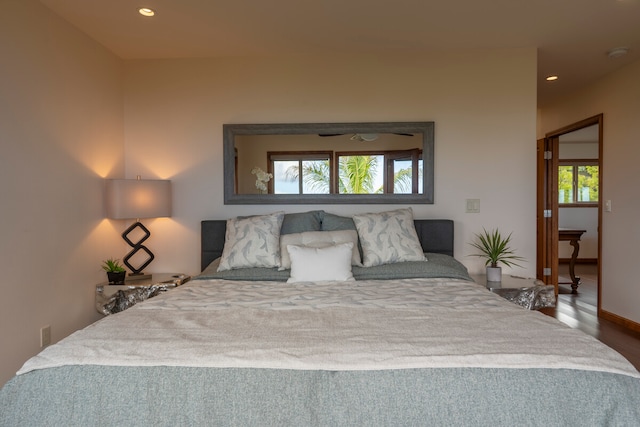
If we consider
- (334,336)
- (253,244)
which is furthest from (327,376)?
(253,244)

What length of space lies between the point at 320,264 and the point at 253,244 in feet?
1.93

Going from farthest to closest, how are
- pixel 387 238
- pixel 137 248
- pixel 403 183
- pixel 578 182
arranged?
pixel 578 182 < pixel 403 183 < pixel 137 248 < pixel 387 238

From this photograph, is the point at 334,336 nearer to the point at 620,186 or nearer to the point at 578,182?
the point at 620,186

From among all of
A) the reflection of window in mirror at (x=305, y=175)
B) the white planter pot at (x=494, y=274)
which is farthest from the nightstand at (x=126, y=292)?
the white planter pot at (x=494, y=274)

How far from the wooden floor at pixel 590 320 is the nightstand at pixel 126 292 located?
3.34m

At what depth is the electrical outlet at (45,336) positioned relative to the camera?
2539 mm

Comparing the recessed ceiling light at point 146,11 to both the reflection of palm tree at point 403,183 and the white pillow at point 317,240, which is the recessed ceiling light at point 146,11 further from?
the reflection of palm tree at point 403,183

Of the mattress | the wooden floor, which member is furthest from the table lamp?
the wooden floor

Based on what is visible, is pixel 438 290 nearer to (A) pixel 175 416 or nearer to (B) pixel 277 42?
(A) pixel 175 416

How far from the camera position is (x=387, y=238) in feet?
9.22

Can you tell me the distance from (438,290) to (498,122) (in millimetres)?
1869

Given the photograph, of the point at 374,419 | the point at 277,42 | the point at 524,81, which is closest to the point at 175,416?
the point at 374,419

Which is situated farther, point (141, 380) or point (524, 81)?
point (524, 81)

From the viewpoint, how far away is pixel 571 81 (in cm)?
416
